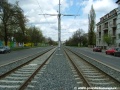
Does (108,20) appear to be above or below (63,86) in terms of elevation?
above

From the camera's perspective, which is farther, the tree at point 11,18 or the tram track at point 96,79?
the tree at point 11,18

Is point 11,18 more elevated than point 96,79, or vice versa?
point 11,18

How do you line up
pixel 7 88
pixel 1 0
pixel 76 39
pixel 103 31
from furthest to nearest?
pixel 76 39 → pixel 103 31 → pixel 1 0 → pixel 7 88

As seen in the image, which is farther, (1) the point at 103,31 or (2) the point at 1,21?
(1) the point at 103,31

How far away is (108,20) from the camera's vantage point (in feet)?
302

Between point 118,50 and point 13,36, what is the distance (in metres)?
35.2

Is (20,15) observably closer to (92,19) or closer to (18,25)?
(18,25)

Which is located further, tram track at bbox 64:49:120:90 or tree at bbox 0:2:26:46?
tree at bbox 0:2:26:46

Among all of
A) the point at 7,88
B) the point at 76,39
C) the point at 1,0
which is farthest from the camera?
the point at 76,39

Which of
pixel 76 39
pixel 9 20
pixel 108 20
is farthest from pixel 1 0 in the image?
pixel 76 39

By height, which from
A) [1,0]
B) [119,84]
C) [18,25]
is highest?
[1,0]

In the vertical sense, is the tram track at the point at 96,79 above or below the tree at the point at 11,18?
below

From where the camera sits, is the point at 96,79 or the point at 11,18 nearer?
the point at 96,79

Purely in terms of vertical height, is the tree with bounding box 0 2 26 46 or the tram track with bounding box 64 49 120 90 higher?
the tree with bounding box 0 2 26 46
